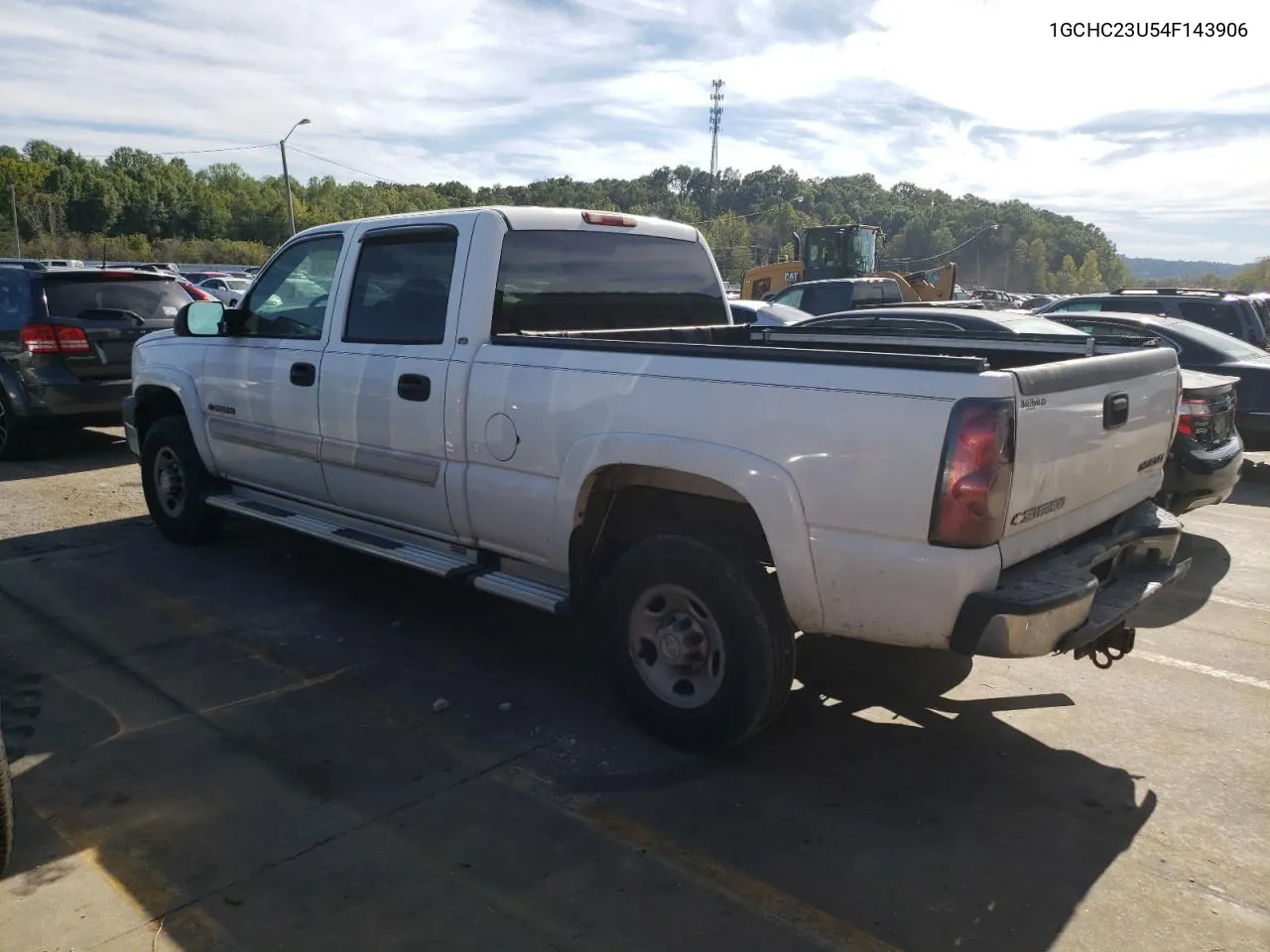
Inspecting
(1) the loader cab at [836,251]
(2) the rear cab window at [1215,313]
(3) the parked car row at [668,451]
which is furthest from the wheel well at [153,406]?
(1) the loader cab at [836,251]

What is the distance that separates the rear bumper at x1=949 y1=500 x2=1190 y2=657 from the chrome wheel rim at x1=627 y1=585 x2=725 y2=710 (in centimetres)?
93

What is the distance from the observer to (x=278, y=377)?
544cm

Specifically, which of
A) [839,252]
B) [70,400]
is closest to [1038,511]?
[70,400]

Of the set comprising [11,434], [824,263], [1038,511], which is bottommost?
[11,434]

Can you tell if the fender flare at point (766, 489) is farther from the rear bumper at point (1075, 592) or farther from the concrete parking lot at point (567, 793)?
the concrete parking lot at point (567, 793)

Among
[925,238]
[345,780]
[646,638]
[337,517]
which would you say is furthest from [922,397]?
[925,238]

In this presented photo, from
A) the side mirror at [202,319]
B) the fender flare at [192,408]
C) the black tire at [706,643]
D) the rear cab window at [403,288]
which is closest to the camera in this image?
the black tire at [706,643]

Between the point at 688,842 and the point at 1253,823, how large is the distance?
1.94 m

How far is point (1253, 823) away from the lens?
3.38 metres

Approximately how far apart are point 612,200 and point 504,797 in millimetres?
68260

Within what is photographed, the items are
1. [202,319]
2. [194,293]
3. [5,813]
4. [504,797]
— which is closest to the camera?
[5,813]

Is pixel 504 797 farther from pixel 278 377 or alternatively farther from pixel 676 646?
pixel 278 377

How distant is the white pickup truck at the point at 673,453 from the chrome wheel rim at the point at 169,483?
A: 2.73ft

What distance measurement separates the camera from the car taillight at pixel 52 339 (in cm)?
905
